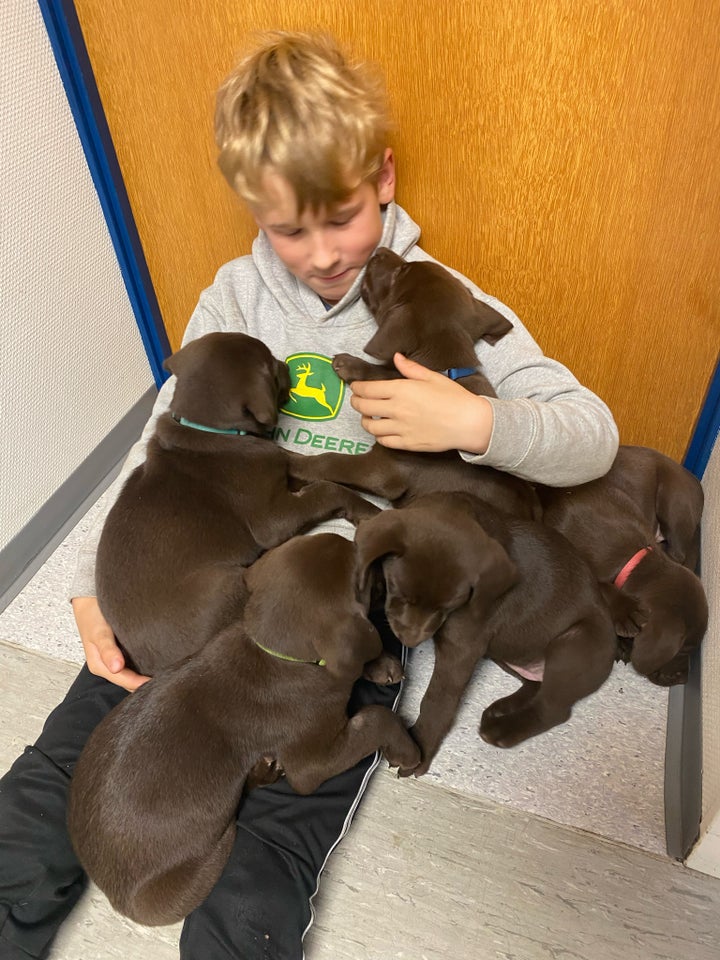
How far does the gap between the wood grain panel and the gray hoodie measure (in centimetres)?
20

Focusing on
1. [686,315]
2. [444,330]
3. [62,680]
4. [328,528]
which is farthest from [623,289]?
[62,680]

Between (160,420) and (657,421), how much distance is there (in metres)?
1.34

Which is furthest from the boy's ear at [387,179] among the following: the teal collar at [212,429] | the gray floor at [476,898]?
the gray floor at [476,898]

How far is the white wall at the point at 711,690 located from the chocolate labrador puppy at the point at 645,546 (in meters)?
0.03

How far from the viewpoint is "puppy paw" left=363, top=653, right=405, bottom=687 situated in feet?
4.98

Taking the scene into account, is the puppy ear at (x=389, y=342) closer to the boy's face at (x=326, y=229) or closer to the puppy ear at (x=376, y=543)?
the boy's face at (x=326, y=229)

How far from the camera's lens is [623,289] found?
1728 millimetres

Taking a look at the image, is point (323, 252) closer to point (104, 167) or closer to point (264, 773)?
point (104, 167)

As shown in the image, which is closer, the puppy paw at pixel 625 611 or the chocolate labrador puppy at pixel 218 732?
the chocolate labrador puppy at pixel 218 732

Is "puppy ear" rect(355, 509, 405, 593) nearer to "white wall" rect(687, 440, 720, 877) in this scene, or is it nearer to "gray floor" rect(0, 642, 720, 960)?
"gray floor" rect(0, 642, 720, 960)

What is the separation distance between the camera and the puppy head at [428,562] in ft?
4.07

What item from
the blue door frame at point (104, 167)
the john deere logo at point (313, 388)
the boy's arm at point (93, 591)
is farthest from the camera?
the blue door frame at point (104, 167)

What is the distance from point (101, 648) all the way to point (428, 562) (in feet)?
2.38

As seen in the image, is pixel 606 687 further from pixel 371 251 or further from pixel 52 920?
pixel 52 920
